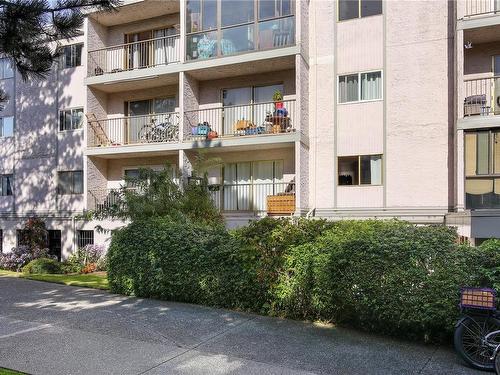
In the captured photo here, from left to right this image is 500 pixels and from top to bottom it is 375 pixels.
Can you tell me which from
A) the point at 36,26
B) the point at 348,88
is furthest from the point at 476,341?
the point at 348,88

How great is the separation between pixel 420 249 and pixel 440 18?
33.4 ft

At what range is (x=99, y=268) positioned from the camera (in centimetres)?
1716

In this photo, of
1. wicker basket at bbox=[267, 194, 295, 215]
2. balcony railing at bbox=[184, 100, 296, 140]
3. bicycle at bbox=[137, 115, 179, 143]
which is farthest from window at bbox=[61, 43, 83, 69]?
wicker basket at bbox=[267, 194, 295, 215]

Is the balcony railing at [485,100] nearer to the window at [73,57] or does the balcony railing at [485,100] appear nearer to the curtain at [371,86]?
the curtain at [371,86]

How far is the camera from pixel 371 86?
1464 centimetres

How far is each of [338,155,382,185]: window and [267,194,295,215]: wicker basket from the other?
203 cm

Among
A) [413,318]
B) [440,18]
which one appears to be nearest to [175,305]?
[413,318]

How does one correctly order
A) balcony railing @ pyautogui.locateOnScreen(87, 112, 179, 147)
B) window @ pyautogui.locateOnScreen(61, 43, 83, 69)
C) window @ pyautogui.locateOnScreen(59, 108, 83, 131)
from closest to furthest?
balcony railing @ pyautogui.locateOnScreen(87, 112, 179, 147) → window @ pyautogui.locateOnScreen(59, 108, 83, 131) → window @ pyautogui.locateOnScreen(61, 43, 83, 69)

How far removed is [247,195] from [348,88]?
5.46 meters

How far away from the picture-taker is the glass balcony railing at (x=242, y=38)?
49.1ft

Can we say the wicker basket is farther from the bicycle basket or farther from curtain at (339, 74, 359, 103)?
the bicycle basket

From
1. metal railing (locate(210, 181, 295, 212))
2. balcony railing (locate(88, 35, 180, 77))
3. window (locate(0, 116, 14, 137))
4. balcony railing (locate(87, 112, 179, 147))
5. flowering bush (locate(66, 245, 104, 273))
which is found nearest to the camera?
metal railing (locate(210, 181, 295, 212))

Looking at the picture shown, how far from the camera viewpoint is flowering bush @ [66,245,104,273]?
1733cm

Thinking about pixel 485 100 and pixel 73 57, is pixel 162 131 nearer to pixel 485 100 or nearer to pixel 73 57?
pixel 73 57
